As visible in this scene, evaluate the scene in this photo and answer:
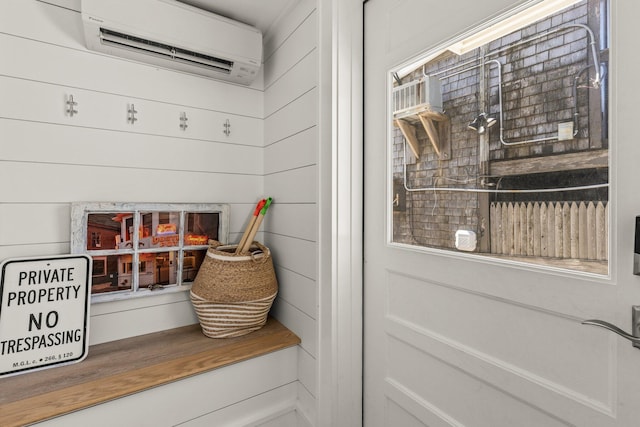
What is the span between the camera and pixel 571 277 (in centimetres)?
72

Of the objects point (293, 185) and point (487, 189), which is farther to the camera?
point (293, 185)

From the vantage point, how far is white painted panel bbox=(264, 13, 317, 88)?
139 cm

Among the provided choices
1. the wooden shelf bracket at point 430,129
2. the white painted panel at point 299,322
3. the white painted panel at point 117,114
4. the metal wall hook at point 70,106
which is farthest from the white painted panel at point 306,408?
the metal wall hook at point 70,106

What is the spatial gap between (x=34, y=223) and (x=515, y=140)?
5.75ft

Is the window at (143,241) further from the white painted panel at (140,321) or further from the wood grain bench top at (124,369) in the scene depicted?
the wood grain bench top at (124,369)

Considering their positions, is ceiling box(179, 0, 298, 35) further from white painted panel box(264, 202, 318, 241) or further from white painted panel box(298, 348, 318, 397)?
white painted panel box(298, 348, 318, 397)

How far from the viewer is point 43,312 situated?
1186mm

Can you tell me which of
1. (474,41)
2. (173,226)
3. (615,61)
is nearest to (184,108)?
(173,226)

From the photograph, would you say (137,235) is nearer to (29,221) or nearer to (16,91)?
(29,221)

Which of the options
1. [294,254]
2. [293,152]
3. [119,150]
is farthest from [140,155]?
[294,254]

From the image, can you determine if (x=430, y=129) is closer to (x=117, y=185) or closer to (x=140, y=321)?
(x=117, y=185)

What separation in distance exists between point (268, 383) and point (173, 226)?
0.87 meters

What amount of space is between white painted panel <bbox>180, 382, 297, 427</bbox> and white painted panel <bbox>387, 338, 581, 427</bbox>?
20.9 inches

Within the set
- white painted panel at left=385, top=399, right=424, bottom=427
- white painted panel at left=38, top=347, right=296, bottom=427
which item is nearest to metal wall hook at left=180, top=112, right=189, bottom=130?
white painted panel at left=38, top=347, right=296, bottom=427
